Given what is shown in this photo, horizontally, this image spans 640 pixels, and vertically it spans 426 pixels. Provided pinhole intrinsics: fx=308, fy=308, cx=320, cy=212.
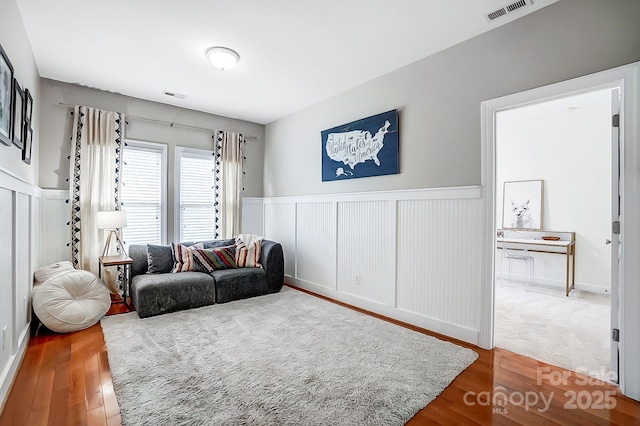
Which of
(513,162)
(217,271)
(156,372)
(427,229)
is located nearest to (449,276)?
(427,229)

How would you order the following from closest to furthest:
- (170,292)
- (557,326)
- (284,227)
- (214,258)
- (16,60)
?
(16,60), (557,326), (170,292), (214,258), (284,227)

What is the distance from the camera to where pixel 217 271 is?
398 centimetres

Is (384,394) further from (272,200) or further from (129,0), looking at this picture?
(272,200)

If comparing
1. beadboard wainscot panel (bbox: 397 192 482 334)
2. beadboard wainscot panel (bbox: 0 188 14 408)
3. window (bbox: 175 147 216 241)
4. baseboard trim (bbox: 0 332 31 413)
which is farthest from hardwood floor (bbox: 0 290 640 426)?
window (bbox: 175 147 216 241)

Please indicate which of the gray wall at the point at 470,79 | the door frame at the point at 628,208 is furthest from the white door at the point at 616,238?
the gray wall at the point at 470,79

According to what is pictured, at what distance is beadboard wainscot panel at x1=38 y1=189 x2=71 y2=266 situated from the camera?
3.56 m

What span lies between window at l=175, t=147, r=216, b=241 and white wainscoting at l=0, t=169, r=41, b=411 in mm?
1840

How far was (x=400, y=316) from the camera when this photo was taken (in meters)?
3.28

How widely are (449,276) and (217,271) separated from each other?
277 cm

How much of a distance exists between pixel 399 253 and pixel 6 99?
3336mm

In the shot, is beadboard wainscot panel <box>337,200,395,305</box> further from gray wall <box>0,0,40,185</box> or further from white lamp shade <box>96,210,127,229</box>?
gray wall <box>0,0,40,185</box>

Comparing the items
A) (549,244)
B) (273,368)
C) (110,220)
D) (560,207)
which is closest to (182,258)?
(110,220)

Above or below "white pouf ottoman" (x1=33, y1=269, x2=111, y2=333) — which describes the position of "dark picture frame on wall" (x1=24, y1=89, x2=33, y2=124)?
above

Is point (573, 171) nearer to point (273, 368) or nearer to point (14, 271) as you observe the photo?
point (273, 368)
